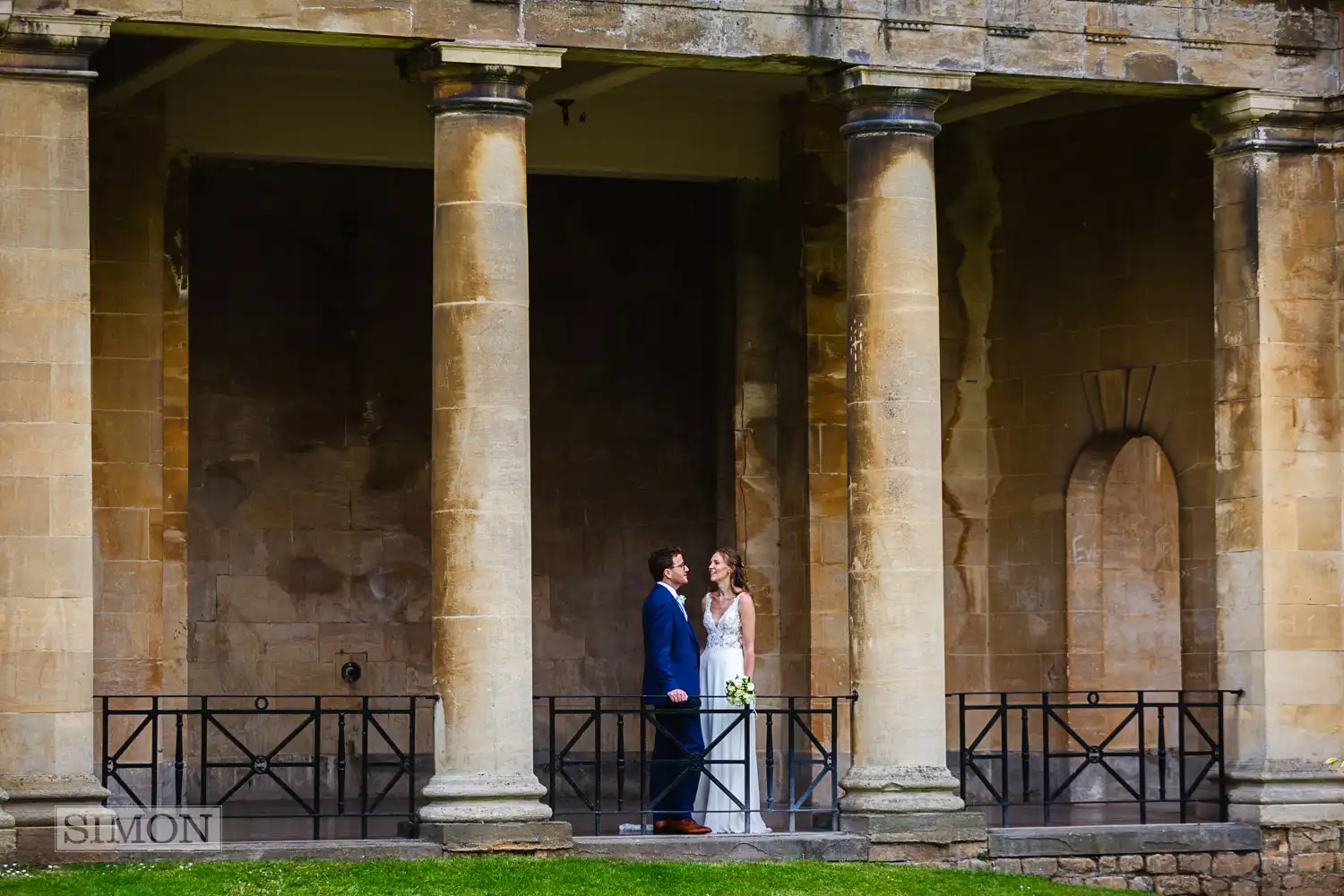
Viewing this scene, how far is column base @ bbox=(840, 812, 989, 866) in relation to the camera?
1537 cm

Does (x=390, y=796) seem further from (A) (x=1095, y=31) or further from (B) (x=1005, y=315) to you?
(A) (x=1095, y=31)

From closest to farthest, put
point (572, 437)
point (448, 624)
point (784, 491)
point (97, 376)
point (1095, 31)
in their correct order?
point (448, 624), point (1095, 31), point (97, 376), point (784, 491), point (572, 437)

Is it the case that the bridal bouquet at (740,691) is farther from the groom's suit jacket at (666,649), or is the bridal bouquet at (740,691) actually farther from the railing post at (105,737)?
the railing post at (105,737)

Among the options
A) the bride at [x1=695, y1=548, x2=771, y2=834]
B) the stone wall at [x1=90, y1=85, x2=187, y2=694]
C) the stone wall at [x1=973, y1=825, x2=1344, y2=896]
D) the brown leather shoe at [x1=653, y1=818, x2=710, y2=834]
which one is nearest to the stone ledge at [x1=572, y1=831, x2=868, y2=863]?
the brown leather shoe at [x1=653, y1=818, x2=710, y2=834]

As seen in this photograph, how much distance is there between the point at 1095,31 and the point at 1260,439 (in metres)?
3.03

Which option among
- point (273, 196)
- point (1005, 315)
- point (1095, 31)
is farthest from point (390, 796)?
point (1095, 31)

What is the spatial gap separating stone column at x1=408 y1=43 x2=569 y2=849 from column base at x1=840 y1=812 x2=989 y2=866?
2041 millimetres

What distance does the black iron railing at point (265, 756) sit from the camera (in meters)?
17.0

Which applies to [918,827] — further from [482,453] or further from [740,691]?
[482,453]

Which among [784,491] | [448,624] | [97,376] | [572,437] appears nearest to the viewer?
[448,624]

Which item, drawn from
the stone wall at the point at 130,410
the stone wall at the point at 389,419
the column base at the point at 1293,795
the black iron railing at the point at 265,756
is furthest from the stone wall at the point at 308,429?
the column base at the point at 1293,795

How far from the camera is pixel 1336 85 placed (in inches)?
661

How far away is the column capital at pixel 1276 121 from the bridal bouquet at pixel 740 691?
5053 millimetres

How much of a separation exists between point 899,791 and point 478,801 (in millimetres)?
2797
